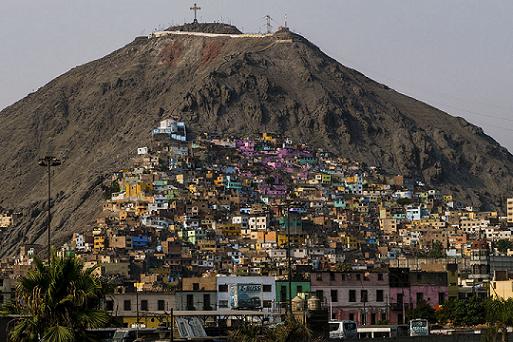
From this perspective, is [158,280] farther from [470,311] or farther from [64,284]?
[64,284]

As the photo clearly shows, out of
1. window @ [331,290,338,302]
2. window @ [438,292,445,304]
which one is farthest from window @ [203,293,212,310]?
window @ [438,292,445,304]

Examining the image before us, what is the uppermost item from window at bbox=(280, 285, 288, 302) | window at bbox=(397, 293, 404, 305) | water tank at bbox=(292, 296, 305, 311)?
window at bbox=(280, 285, 288, 302)

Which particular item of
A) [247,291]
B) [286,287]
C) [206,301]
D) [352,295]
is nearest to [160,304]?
[206,301]

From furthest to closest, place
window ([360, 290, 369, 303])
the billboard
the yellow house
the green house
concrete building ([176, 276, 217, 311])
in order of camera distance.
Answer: window ([360, 290, 369, 303]) < the green house < the billboard < concrete building ([176, 276, 217, 311]) < the yellow house

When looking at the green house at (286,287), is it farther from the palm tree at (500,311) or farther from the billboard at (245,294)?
the palm tree at (500,311)

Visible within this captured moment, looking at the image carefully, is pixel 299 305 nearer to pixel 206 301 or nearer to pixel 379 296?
pixel 206 301

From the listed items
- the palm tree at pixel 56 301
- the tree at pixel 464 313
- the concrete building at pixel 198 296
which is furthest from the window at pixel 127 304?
the palm tree at pixel 56 301

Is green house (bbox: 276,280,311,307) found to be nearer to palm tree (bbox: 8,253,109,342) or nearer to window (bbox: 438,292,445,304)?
window (bbox: 438,292,445,304)

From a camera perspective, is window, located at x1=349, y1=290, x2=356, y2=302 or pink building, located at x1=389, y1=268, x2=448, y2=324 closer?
window, located at x1=349, y1=290, x2=356, y2=302
